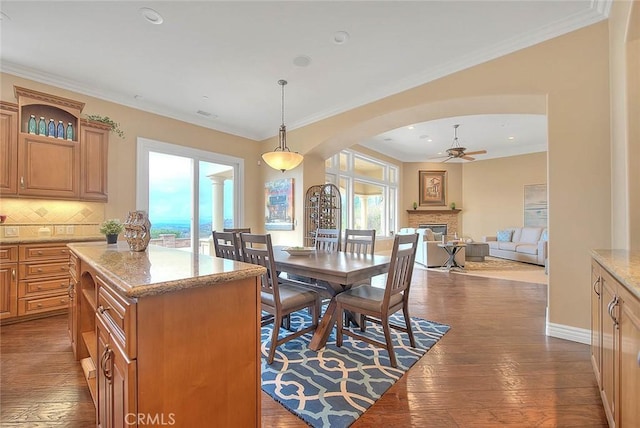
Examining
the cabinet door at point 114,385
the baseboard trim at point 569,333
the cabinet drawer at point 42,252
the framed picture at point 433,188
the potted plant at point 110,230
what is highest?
the framed picture at point 433,188

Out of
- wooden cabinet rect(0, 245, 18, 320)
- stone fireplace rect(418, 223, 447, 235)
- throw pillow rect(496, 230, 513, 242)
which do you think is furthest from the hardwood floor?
stone fireplace rect(418, 223, 447, 235)

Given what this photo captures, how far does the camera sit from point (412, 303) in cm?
387

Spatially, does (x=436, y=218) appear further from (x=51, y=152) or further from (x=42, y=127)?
(x=42, y=127)

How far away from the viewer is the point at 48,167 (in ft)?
11.0

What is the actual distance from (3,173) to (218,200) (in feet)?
9.30

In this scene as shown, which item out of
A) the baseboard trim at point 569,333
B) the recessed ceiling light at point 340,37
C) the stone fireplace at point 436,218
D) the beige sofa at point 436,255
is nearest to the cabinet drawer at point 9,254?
the recessed ceiling light at point 340,37

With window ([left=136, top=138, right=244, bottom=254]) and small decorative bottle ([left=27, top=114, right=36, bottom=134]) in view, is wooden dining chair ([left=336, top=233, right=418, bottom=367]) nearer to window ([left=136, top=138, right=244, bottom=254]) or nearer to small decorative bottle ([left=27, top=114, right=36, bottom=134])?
window ([left=136, top=138, right=244, bottom=254])

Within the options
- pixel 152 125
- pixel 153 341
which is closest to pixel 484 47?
pixel 153 341

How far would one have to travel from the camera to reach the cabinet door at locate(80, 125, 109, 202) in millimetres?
3625

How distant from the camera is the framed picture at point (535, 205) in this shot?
25.7ft

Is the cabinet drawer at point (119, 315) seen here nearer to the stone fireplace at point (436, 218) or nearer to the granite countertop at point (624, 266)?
the granite countertop at point (624, 266)

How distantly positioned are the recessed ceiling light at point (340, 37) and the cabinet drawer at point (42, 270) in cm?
394

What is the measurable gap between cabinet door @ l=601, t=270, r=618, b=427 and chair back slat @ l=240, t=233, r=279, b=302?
6.57 feet

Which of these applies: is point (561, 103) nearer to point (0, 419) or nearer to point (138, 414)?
point (138, 414)
